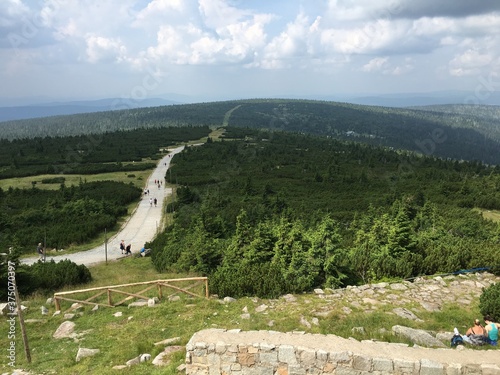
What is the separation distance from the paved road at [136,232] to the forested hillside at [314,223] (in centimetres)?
269

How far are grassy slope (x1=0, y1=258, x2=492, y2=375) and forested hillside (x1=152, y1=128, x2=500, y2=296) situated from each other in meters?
1.39

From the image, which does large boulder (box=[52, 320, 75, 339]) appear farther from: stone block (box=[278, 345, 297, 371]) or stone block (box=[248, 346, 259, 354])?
stone block (box=[278, 345, 297, 371])

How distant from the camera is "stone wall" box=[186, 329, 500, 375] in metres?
6.72

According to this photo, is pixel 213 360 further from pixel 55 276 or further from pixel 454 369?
pixel 55 276

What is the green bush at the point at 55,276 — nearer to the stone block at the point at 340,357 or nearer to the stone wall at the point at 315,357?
the stone wall at the point at 315,357

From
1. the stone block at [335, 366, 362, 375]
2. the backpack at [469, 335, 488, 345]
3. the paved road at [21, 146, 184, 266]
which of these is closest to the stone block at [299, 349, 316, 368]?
the stone block at [335, 366, 362, 375]

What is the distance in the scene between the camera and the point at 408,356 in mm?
6898

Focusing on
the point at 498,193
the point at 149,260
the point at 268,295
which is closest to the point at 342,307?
the point at 268,295

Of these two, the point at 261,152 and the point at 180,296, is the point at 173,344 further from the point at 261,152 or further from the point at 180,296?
the point at 261,152

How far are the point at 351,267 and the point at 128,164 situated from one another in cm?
7039

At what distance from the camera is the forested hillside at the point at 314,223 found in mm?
13586

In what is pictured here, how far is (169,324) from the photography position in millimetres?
10492

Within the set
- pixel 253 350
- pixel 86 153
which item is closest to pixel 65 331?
pixel 253 350

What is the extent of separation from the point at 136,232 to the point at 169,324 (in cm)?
2544
